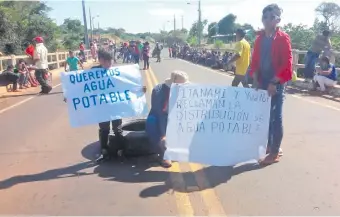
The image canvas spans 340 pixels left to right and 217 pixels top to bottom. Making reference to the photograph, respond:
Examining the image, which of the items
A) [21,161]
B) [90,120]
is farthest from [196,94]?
[21,161]

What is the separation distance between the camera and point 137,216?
4051mm

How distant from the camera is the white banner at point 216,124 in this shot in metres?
5.28

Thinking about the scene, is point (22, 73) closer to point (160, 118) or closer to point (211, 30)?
point (160, 118)

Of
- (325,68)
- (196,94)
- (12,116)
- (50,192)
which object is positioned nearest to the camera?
(50,192)

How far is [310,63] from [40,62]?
8928 millimetres

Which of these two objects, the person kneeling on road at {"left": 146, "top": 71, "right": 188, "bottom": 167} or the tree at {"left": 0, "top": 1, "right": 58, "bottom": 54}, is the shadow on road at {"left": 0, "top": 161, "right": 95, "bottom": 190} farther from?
the tree at {"left": 0, "top": 1, "right": 58, "bottom": 54}

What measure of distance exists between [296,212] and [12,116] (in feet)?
25.5

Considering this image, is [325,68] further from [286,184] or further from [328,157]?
[286,184]

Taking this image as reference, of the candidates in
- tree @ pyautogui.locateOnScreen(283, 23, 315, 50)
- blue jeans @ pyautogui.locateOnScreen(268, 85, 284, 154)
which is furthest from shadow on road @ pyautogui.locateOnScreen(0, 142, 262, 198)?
tree @ pyautogui.locateOnScreen(283, 23, 315, 50)

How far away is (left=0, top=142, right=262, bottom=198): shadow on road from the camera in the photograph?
4871 millimetres

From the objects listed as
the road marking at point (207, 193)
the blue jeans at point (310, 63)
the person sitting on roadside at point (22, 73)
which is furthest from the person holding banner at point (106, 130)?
the person sitting on roadside at point (22, 73)

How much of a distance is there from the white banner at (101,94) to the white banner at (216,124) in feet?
2.66

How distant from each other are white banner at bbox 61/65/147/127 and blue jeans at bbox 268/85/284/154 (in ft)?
5.86

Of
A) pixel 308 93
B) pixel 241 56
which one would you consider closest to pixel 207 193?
pixel 241 56
